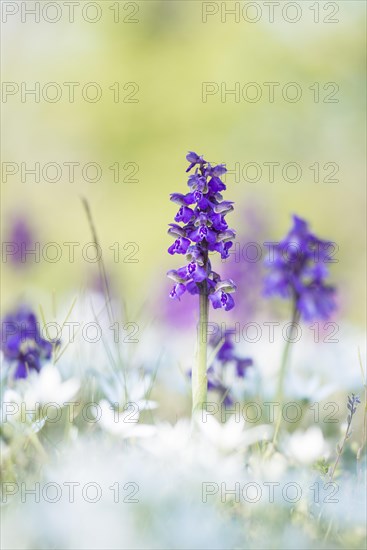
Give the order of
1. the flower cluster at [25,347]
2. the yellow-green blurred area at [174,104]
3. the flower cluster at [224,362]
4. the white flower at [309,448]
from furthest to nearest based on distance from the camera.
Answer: the yellow-green blurred area at [174,104], the flower cluster at [224,362], the flower cluster at [25,347], the white flower at [309,448]

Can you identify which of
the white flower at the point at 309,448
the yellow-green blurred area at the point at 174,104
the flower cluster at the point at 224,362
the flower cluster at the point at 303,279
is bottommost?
the white flower at the point at 309,448

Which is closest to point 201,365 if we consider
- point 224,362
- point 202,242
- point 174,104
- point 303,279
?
point 202,242

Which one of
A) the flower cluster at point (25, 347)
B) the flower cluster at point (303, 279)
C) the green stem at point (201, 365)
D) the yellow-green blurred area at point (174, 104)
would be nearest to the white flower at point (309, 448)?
the green stem at point (201, 365)

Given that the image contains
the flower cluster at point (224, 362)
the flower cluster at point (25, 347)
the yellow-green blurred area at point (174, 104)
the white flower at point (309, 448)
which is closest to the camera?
the white flower at point (309, 448)

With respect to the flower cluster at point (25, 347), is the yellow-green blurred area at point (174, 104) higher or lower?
higher

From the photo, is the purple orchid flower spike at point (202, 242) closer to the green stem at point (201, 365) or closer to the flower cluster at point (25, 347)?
the green stem at point (201, 365)

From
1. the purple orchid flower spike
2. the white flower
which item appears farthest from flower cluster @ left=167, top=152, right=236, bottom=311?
the white flower

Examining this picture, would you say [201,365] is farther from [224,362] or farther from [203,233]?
[224,362]
